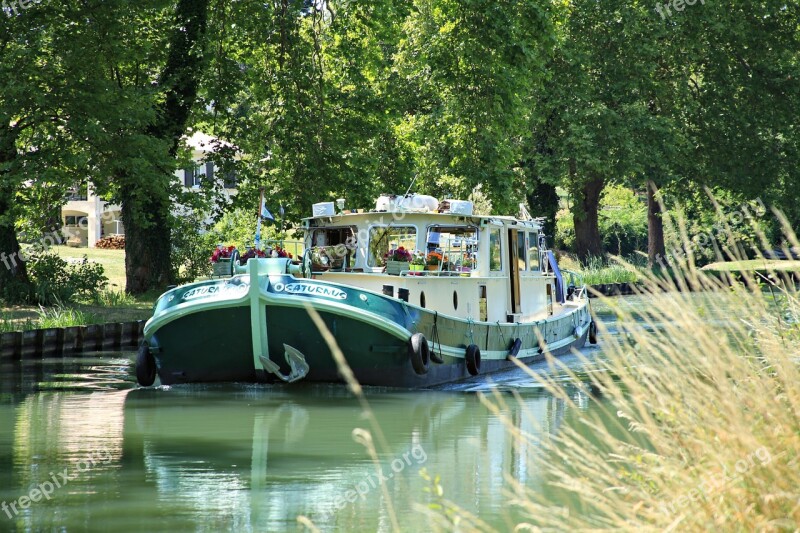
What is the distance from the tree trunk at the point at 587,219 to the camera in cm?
4794

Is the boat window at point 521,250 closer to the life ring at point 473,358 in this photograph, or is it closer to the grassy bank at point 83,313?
the life ring at point 473,358

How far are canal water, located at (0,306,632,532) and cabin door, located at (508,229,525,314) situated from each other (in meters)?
2.81

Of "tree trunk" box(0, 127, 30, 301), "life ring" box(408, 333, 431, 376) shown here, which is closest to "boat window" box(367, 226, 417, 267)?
"life ring" box(408, 333, 431, 376)

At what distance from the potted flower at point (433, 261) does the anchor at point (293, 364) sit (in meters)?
3.10

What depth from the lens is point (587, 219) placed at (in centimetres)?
4881

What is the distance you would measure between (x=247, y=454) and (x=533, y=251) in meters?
11.8

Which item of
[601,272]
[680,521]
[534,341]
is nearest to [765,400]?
[680,521]

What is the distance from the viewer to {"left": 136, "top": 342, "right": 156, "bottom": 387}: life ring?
1862 centimetres

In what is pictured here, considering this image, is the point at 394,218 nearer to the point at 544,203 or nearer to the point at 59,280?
the point at 59,280

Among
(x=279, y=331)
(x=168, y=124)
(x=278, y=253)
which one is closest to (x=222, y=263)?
(x=278, y=253)

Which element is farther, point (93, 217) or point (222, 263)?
point (93, 217)

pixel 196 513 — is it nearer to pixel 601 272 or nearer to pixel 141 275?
pixel 141 275

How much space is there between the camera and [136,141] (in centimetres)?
2488

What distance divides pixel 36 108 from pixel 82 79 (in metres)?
1.32
